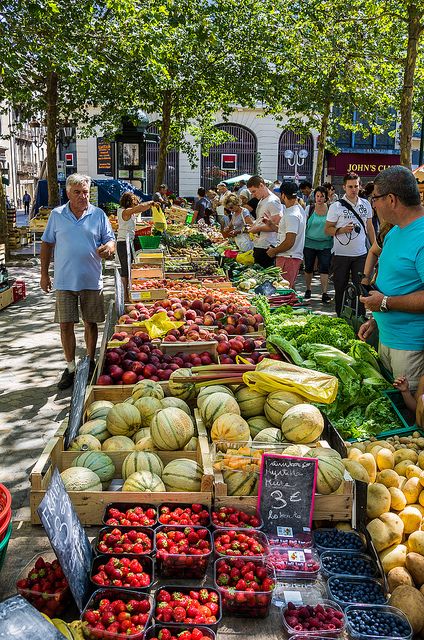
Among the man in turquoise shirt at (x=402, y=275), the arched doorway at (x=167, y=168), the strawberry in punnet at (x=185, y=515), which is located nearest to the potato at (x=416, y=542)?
the strawberry in punnet at (x=185, y=515)

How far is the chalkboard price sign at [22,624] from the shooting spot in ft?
6.10

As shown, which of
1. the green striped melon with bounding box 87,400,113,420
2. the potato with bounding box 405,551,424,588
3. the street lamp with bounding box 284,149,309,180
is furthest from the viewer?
the street lamp with bounding box 284,149,309,180

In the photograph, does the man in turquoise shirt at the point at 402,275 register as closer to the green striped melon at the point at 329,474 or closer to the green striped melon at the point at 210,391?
the green striped melon at the point at 210,391

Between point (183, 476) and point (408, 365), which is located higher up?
point (408, 365)

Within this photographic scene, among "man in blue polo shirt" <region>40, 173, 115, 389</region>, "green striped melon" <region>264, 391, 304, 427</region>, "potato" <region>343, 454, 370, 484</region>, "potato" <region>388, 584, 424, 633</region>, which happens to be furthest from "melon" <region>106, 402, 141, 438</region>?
"man in blue polo shirt" <region>40, 173, 115, 389</region>

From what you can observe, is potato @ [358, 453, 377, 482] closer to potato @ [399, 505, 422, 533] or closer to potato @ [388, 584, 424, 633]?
potato @ [399, 505, 422, 533]

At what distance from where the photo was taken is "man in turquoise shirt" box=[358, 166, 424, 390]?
3.89 meters

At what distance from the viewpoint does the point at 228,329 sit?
601cm

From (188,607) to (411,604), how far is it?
0.90 metres

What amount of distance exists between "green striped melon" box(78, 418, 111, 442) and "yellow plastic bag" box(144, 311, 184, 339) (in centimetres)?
199

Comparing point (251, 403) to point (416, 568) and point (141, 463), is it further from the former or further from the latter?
point (416, 568)

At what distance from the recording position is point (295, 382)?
3.81m

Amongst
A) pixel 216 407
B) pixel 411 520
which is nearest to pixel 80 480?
pixel 216 407

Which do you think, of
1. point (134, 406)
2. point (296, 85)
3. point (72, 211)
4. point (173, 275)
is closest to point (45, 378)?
point (72, 211)
